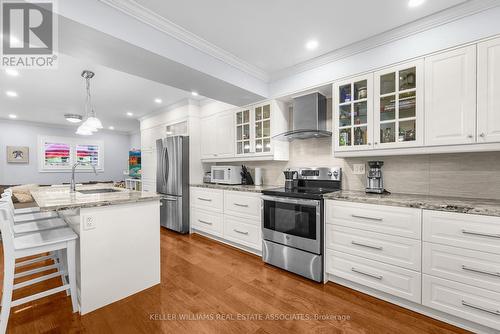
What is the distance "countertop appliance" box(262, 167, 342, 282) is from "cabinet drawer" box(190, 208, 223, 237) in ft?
3.17

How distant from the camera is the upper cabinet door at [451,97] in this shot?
67.4 inches

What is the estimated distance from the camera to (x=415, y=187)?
7.28 ft

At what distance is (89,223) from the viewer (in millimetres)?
1805

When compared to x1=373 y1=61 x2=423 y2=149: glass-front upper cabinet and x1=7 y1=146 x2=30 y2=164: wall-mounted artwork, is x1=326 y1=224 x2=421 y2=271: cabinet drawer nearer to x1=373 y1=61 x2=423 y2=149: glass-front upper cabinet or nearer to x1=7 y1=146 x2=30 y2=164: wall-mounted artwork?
x1=373 y1=61 x2=423 y2=149: glass-front upper cabinet

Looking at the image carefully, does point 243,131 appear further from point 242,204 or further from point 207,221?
point 207,221

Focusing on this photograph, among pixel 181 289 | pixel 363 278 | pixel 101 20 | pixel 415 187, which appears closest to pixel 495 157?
pixel 415 187

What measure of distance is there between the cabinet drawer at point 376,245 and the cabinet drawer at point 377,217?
0.17 ft

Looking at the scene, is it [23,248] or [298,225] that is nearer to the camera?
[23,248]

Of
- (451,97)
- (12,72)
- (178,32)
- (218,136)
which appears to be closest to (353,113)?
(451,97)

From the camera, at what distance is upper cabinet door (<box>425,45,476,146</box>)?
5.62 ft

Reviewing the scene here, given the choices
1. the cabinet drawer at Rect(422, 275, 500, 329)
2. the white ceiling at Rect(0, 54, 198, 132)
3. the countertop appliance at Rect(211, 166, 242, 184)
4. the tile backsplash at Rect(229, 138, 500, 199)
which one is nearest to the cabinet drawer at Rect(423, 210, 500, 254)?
the cabinet drawer at Rect(422, 275, 500, 329)

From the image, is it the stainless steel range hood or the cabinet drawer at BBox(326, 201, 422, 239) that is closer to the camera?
the cabinet drawer at BBox(326, 201, 422, 239)

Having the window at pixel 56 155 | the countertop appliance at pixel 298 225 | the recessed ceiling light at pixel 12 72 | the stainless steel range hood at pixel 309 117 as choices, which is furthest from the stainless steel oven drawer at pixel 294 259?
the window at pixel 56 155

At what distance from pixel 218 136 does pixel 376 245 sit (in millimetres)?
2833
